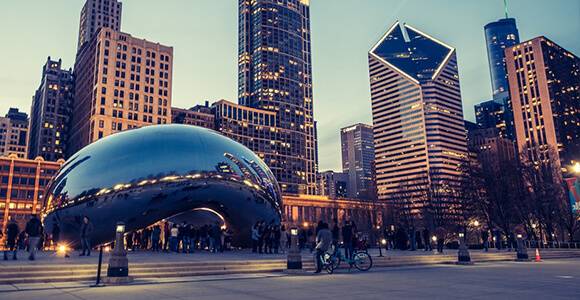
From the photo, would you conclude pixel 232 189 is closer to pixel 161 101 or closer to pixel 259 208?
pixel 259 208

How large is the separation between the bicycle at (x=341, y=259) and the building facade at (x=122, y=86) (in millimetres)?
119005

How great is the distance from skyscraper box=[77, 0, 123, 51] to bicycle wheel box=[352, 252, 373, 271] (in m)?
189

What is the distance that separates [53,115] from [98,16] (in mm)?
48786

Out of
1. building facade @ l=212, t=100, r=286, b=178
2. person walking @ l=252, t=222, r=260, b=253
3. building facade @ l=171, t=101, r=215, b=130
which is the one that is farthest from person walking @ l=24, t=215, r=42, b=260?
building facade @ l=212, t=100, r=286, b=178

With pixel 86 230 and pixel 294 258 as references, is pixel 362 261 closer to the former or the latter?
pixel 294 258

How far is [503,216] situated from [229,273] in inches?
1812

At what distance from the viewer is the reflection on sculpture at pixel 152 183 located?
853 inches

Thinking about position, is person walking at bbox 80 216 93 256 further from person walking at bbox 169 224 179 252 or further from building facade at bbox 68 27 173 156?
building facade at bbox 68 27 173 156

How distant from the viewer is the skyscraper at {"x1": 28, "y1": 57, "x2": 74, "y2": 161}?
6260 inches

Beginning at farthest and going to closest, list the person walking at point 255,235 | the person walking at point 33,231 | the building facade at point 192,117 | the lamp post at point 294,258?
the building facade at point 192,117
the person walking at point 255,235
the person walking at point 33,231
the lamp post at point 294,258

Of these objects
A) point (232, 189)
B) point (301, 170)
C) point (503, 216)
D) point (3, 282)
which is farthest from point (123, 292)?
point (301, 170)

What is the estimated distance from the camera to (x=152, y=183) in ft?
72.3

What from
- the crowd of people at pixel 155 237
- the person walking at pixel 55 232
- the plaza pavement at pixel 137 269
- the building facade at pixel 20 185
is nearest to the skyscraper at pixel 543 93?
the crowd of people at pixel 155 237

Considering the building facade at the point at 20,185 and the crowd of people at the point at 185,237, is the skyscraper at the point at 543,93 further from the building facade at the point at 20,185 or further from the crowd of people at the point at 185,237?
the building facade at the point at 20,185
